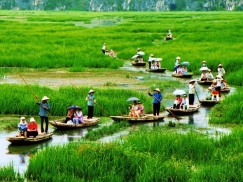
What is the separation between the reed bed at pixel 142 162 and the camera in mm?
10820

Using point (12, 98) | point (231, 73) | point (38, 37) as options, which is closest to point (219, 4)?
point (38, 37)

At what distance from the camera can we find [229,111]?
18031 mm

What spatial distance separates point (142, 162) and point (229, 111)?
24.5ft

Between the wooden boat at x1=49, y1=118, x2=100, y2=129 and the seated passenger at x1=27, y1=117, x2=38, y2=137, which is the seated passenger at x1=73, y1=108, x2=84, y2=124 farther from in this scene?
the seated passenger at x1=27, y1=117, x2=38, y2=137

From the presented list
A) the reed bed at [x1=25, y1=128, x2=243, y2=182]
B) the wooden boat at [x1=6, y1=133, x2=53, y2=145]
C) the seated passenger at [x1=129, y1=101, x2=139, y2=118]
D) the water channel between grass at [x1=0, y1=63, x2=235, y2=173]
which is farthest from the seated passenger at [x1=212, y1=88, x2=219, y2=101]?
the wooden boat at [x1=6, y1=133, x2=53, y2=145]

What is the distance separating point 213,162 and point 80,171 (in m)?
3.28

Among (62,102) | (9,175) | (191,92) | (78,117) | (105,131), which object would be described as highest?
(191,92)

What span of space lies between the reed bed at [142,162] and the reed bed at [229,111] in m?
4.65

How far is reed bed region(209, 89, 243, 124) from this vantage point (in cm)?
1761

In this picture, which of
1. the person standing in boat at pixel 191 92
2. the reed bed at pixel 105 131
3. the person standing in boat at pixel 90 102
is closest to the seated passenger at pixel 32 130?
the reed bed at pixel 105 131

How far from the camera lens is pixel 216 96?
2131 centimetres

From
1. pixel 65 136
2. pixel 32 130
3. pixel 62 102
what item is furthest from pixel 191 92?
pixel 32 130

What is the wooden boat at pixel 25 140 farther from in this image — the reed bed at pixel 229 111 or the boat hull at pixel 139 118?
the reed bed at pixel 229 111

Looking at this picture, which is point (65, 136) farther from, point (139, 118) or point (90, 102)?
point (139, 118)
